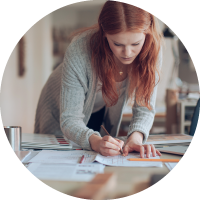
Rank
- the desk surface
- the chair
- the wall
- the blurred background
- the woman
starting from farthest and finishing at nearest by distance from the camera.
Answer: the blurred background → the wall → the chair → the woman → the desk surface

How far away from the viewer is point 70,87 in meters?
0.87

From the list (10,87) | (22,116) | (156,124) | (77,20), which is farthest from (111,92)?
(77,20)

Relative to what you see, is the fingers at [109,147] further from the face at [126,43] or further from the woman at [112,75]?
the face at [126,43]

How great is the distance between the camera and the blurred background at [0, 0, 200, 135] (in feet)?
6.66

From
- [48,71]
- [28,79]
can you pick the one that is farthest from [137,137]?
[48,71]

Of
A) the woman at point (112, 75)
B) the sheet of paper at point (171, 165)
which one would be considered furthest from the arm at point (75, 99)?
the sheet of paper at point (171, 165)

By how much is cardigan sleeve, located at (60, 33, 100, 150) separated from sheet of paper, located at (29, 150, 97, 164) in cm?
5

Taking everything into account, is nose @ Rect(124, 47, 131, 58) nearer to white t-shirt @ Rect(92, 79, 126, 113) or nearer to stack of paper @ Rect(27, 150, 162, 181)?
white t-shirt @ Rect(92, 79, 126, 113)

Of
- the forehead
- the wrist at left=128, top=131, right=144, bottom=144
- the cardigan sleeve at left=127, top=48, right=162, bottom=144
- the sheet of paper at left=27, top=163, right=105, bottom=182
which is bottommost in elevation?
the sheet of paper at left=27, top=163, right=105, bottom=182

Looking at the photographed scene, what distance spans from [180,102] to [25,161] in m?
1.74

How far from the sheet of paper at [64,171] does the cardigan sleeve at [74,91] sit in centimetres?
17

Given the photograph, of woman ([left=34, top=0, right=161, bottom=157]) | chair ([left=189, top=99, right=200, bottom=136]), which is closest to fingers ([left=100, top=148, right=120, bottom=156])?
woman ([left=34, top=0, right=161, bottom=157])

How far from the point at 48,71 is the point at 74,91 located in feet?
8.11

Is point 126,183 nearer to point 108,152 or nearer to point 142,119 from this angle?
point 108,152
